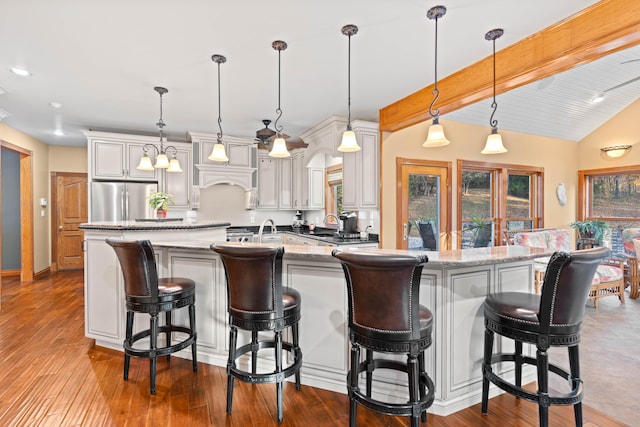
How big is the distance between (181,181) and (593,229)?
6923 millimetres

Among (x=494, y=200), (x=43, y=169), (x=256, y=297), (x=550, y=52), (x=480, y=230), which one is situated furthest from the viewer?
(x=43, y=169)

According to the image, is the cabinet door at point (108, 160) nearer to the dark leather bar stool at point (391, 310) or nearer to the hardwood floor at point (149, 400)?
the hardwood floor at point (149, 400)

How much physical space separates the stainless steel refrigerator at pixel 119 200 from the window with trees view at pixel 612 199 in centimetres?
762

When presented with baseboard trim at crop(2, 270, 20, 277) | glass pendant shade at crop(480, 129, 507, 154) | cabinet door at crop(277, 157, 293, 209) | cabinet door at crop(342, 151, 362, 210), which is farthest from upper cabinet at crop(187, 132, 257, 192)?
glass pendant shade at crop(480, 129, 507, 154)

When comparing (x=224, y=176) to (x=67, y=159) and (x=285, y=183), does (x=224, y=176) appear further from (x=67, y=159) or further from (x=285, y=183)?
(x=67, y=159)

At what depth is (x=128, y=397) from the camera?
218cm

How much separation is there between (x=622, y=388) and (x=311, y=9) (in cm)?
336

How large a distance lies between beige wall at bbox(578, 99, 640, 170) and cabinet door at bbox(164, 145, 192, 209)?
7032 millimetres

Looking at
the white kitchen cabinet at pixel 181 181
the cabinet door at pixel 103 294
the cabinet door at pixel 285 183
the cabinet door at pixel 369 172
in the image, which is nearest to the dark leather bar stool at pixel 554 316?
the cabinet door at pixel 369 172

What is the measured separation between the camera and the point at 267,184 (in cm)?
594

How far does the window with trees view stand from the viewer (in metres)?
5.40

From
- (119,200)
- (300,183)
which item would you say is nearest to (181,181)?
(119,200)

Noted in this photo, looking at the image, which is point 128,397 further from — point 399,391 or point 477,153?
point 477,153

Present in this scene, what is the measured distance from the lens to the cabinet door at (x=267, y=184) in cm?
590
